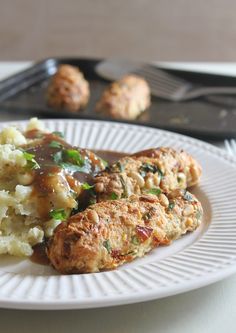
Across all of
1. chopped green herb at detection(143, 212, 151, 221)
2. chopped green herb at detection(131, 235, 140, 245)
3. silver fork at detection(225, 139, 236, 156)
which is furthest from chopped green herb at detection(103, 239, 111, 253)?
silver fork at detection(225, 139, 236, 156)

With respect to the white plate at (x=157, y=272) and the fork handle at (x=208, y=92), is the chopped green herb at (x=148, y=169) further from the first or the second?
the fork handle at (x=208, y=92)

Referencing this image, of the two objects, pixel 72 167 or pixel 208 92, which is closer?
pixel 72 167

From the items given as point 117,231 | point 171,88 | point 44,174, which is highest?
point 171,88

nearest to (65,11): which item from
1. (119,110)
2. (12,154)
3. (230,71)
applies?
(230,71)

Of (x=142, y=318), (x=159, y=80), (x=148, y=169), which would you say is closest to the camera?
(x=142, y=318)

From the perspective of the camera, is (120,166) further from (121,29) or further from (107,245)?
(121,29)

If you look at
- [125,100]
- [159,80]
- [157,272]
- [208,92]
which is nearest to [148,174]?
[157,272]
